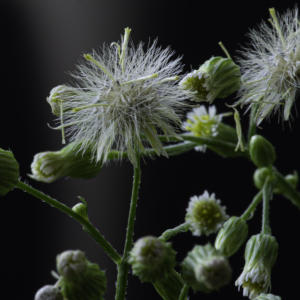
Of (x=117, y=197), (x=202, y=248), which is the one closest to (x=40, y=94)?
(x=117, y=197)

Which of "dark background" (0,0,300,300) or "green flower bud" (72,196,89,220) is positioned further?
"dark background" (0,0,300,300)

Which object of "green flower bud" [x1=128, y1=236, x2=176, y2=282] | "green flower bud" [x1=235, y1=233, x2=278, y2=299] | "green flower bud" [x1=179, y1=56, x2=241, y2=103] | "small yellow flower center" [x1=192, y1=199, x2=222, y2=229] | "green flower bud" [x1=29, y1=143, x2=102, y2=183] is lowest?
"green flower bud" [x1=235, y1=233, x2=278, y2=299]

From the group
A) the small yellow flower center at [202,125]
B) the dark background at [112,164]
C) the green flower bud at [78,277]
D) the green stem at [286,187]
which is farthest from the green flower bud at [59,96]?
the dark background at [112,164]

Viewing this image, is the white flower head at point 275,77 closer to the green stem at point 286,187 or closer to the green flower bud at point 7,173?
the green stem at point 286,187

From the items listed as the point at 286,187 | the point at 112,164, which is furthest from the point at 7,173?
the point at 112,164

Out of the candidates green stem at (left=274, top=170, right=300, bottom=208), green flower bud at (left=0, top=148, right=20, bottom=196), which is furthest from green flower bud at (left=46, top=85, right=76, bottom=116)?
green stem at (left=274, top=170, right=300, bottom=208)

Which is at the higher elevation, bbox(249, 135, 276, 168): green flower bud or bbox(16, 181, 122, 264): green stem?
bbox(249, 135, 276, 168): green flower bud

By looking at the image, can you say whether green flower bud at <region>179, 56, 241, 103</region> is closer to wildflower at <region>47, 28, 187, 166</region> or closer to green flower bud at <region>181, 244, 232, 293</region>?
wildflower at <region>47, 28, 187, 166</region>
